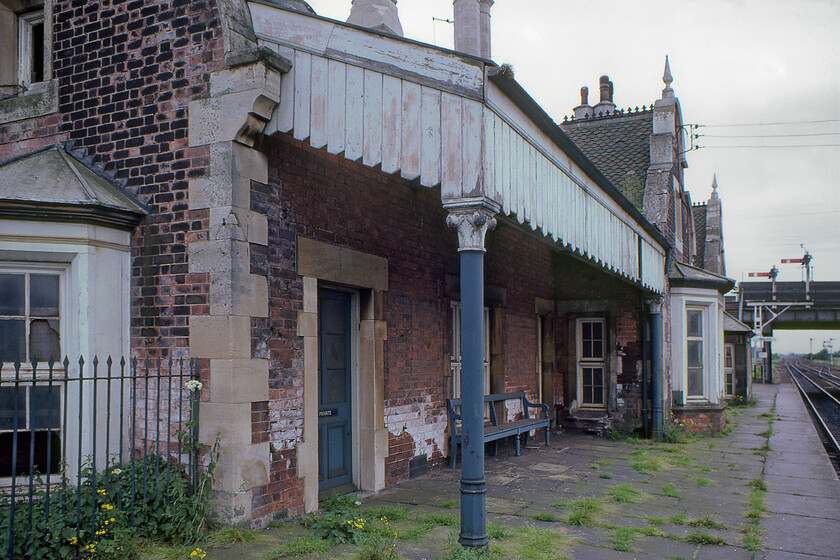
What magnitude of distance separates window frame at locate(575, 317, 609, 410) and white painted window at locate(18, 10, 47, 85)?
33.0 feet

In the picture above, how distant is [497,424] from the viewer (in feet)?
33.8

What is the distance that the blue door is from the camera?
22.4 ft

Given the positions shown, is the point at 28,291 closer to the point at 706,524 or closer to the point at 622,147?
the point at 706,524

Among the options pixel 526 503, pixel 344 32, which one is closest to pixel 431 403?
pixel 526 503

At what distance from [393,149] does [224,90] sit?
1.61 metres

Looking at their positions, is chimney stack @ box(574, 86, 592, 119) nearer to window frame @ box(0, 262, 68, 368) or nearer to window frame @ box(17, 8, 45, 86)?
window frame @ box(17, 8, 45, 86)

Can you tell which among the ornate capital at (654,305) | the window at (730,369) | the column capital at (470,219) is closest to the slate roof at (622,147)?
the ornate capital at (654,305)

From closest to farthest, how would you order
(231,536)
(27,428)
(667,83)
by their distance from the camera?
1. (231,536)
2. (27,428)
3. (667,83)

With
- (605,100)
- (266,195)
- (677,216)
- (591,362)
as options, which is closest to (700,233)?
(605,100)

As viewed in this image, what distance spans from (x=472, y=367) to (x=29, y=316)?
3589mm

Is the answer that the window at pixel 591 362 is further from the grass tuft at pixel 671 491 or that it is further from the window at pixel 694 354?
the grass tuft at pixel 671 491

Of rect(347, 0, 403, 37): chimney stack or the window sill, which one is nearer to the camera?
the window sill

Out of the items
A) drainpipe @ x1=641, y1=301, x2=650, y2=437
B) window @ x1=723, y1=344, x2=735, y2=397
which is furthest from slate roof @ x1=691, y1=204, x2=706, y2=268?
drainpipe @ x1=641, y1=301, x2=650, y2=437

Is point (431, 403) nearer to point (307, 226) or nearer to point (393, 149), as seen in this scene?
point (307, 226)
